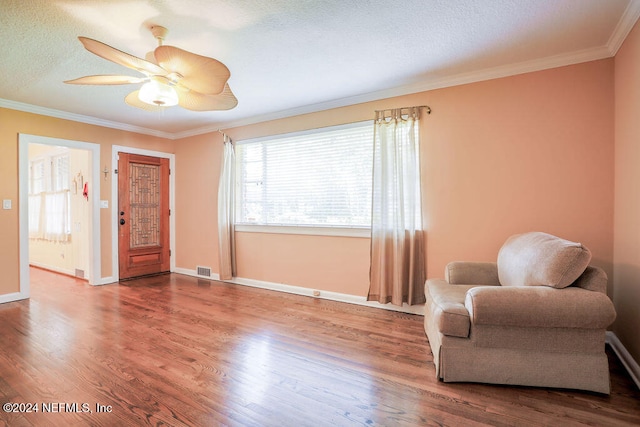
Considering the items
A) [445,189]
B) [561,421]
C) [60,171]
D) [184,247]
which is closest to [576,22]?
[445,189]

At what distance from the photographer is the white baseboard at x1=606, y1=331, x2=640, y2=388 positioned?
6.57ft

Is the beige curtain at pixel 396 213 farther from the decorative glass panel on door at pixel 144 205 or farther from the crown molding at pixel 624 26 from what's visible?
the decorative glass panel on door at pixel 144 205

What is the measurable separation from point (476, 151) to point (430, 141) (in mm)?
467

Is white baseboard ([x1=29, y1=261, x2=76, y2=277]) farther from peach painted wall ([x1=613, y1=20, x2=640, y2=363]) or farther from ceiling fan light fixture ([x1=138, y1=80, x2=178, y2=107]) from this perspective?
peach painted wall ([x1=613, y1=20, x2=640, y2=363])

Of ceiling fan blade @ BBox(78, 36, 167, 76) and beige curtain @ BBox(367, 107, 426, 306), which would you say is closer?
ceiling fan blade @ BBox(78, 36, 167, 76)

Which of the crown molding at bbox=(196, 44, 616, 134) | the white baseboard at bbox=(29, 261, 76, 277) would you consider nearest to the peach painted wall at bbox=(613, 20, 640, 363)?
the crown molding at bbox=(196, 44, 616, 134)

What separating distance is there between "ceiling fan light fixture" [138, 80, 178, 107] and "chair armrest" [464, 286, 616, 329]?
2.55 m

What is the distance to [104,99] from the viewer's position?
12.2 feet

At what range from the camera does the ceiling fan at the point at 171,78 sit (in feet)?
6.13

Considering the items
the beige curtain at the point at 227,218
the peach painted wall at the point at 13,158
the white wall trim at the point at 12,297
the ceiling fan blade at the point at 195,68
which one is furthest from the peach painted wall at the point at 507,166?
the white wall trim at the point at 12,297

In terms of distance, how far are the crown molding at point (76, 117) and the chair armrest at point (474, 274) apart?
202 inches

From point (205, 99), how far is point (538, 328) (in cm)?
286

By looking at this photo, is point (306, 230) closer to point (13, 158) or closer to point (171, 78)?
point (171, 78)

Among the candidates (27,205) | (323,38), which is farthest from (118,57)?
(27,205)
